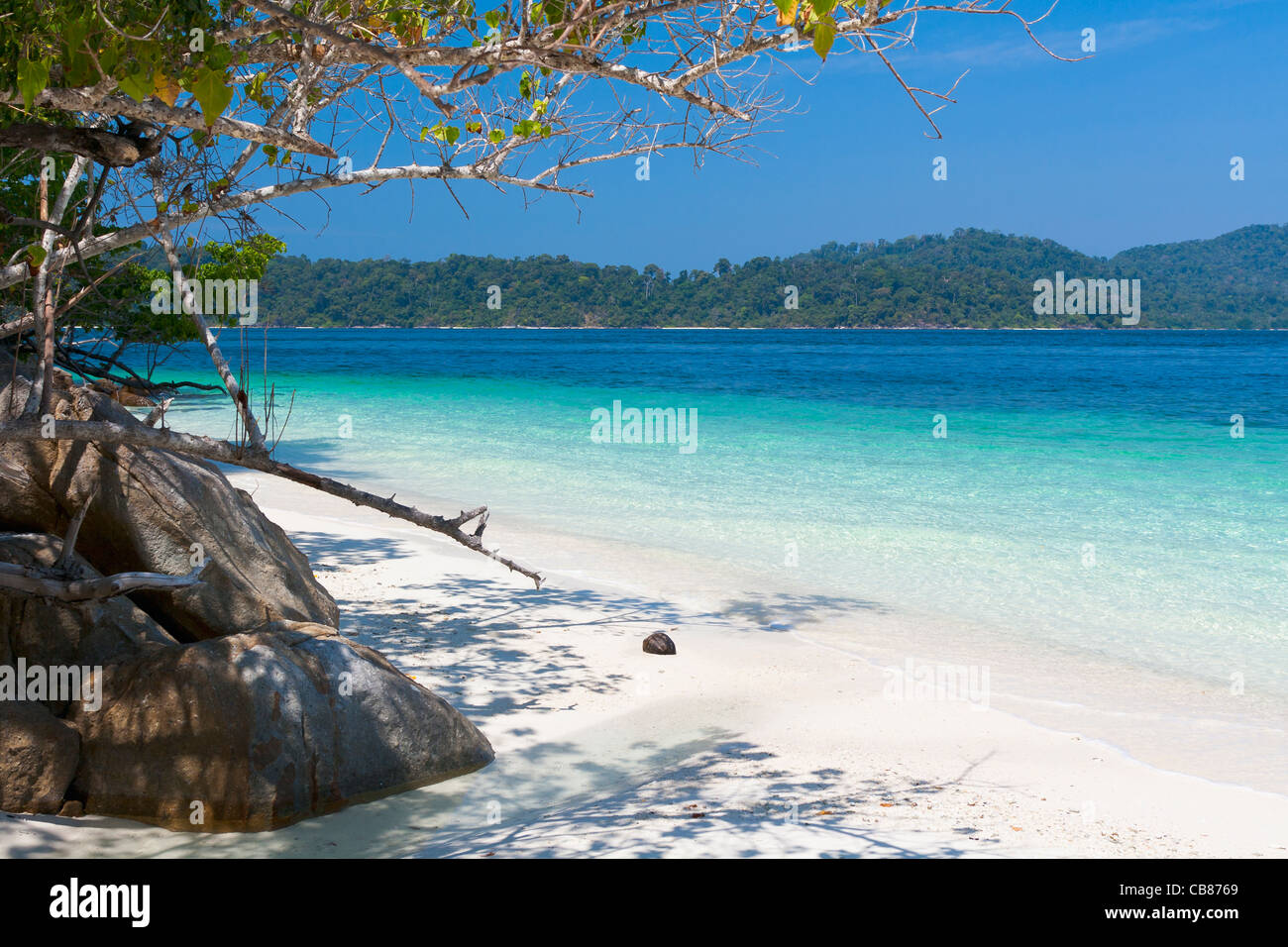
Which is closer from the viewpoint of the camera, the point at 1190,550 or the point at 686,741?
the point at 686,741

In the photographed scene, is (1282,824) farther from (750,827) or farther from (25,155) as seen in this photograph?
(25,155)

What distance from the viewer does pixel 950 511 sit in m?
12.5

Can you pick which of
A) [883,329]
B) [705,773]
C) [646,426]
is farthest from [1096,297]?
[705,773]

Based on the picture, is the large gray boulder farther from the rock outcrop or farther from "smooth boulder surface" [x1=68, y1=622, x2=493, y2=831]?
"smooth boulder surface" [x1=68, y1=622, x2=493, y2=831]

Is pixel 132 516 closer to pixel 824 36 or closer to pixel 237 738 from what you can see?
pixel 237 738

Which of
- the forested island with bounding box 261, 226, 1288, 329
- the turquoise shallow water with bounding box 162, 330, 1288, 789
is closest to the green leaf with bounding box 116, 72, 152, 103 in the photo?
the turquoise shallow water with bounding box 162, 330, 1288, 789

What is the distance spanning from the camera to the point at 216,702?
380cm

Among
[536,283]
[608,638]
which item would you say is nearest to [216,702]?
[608,638]

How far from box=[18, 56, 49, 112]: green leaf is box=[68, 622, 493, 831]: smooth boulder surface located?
213 cm

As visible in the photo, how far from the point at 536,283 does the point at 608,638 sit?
11173cm

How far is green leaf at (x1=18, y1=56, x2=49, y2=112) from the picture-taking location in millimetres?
2891

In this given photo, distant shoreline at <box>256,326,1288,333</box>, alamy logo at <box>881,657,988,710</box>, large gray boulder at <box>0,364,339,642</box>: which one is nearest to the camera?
large gray boulder at <box>0,364,339,642</box>

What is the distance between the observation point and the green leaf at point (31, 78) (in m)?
2.89

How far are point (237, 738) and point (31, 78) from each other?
2399mm
